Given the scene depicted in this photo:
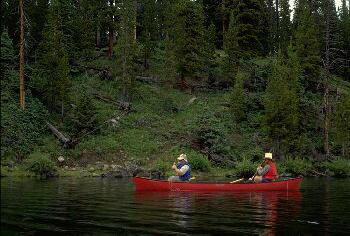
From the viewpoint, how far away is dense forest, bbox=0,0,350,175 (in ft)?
119

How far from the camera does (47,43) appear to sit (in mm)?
39312

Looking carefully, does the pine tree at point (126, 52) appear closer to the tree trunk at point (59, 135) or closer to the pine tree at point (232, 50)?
the tree trunk at point (59, 135)

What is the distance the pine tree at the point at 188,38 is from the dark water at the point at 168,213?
28473mm

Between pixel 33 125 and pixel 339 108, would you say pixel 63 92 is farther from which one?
pixel 339 108

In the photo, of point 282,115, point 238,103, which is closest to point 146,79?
point 238,103

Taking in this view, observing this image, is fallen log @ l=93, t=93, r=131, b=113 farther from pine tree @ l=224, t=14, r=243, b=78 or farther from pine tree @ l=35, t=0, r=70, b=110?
pine tree @ l=224, t=14, r=243, b=78

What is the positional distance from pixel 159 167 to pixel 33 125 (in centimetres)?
1158

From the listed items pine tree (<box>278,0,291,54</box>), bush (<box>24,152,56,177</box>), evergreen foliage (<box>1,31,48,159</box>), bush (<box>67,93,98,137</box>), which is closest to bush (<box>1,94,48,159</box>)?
evergreen foliage (<box>1,31,48,159</box>)

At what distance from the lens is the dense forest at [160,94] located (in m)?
36.1

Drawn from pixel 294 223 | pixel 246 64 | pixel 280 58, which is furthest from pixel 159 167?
pixel 246 64

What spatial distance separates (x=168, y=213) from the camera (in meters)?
14.3

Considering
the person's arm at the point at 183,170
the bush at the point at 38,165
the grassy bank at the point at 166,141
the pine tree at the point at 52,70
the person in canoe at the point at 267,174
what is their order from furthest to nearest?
1. the pine tree at the point at 52,70
2. the grassy bank at the point at 166,141
3. the bush at the point at 38,165
4. the person in canoe at the point at 267,174
5. the person's arm at the point at 183,170

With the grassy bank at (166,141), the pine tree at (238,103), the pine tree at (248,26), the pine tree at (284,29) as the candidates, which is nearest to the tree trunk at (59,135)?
the grassy bank at (166,141)

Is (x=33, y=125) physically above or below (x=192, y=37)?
below
